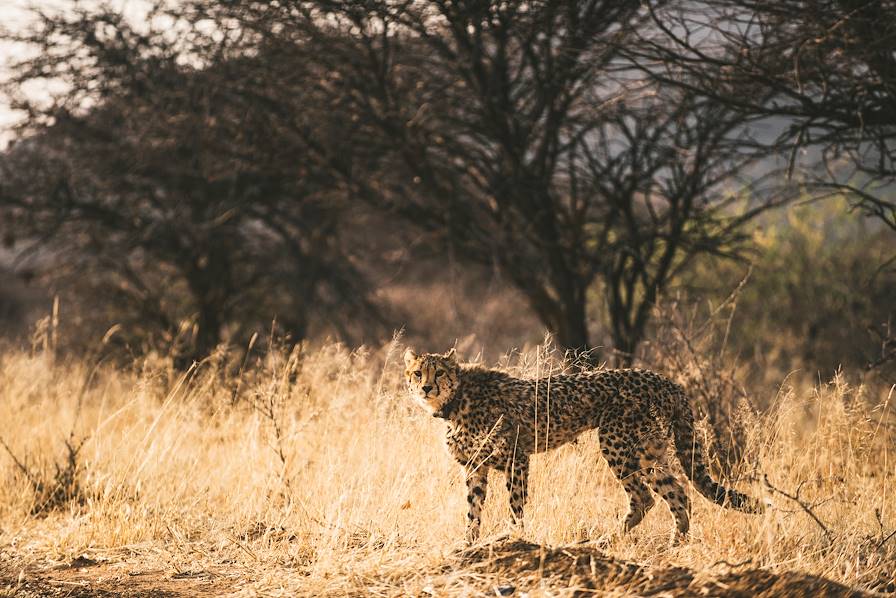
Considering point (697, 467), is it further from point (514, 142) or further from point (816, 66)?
point (514, 142)

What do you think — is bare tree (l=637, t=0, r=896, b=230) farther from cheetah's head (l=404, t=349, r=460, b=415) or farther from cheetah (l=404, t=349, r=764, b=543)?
cheetah's head (l=404, t=349, r=460, b=415)

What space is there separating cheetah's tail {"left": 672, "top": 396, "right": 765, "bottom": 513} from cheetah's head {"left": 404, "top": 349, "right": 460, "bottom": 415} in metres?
1.21

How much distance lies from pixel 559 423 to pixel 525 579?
3.68 feet

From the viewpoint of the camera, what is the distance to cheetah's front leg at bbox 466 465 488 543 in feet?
14.4

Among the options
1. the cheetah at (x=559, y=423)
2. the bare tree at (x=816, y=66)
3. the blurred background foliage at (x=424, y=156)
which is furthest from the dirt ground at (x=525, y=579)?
the bare tree at (x=816, y=66)

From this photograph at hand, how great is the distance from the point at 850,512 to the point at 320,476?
2.68 metres

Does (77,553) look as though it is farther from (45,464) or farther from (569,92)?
(569,92)

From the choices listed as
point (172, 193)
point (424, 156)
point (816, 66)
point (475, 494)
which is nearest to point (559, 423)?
point (475, 494)

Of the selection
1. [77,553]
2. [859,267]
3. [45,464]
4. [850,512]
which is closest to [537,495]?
[850,512]

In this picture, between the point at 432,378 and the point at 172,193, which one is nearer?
the point at 432,378

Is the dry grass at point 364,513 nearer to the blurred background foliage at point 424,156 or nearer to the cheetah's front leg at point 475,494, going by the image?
the cheetah's front leg at point 475,494

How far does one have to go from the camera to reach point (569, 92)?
28.9ft

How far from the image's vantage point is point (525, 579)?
12.1 ft

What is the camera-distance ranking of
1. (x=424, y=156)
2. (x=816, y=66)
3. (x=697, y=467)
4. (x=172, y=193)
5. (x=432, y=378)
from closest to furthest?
1. (x=432, y=378)
2. (x=697, y=467)
3. (x=816, y=66)
4. (x=424, y=156)
5. (x=172, y=193)
